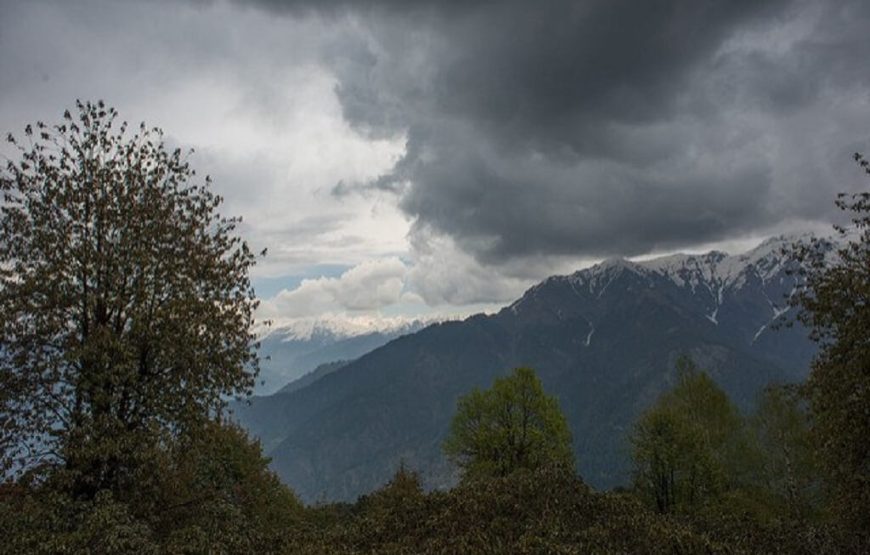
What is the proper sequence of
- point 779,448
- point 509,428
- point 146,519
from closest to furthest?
point 146,519
point 509,428
point 779,448

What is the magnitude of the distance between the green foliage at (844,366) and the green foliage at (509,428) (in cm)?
3222

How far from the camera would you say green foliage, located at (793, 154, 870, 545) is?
23641mm

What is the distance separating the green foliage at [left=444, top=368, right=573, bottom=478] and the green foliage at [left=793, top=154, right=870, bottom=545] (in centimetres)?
3222

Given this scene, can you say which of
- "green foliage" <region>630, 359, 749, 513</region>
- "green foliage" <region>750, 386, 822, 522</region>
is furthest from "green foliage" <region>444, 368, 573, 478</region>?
"green foliage" <region>750, 386, 822, 522</region>

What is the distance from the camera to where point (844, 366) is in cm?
2472

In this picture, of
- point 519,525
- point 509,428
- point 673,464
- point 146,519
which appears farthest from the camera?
point 509,428

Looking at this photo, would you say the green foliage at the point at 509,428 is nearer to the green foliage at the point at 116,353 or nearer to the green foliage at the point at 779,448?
the green foliage at the point at 779,448

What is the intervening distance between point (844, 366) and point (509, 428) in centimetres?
3711

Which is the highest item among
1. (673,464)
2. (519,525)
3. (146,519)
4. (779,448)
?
(146,519)

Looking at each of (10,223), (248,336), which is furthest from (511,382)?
(10,223)

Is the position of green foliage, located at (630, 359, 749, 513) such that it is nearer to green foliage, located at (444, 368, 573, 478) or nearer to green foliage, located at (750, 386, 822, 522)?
green foliage, located at (750, 386, 822, 522)

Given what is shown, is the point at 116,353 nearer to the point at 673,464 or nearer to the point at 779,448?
the point at 673,464

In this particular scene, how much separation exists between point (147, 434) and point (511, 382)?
43612mm

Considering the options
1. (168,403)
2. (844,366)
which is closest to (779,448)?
(844,366)
